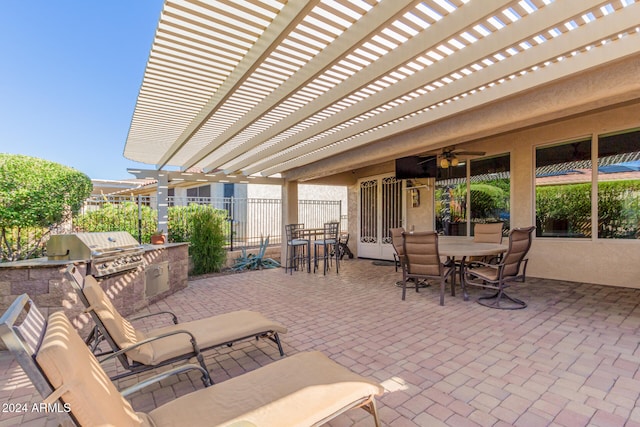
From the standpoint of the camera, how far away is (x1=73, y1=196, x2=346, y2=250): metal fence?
644 cm

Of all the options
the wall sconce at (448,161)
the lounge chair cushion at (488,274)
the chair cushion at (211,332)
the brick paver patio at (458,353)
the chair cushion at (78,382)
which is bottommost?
the brick paver patio at (458,353)

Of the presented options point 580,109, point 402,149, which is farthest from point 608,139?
point 402,149

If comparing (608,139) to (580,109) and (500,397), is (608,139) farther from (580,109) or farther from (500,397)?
(500,397)

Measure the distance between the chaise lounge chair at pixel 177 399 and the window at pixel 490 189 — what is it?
6.37m

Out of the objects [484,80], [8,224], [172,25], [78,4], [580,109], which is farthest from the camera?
[78,4]

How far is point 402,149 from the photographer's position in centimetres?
532

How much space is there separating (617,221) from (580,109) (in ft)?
10.9

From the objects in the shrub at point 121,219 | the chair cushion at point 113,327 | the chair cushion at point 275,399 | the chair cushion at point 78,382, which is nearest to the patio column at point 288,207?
the shrub at point 121,219

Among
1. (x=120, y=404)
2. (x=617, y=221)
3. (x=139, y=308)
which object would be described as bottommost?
(x=139, y=308)

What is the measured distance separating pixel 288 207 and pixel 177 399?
24.0 ft

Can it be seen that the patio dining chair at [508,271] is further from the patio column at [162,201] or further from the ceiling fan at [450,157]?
the patio column at [162,201]

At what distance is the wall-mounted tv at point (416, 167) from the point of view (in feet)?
24.5

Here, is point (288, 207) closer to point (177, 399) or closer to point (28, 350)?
point (177, 399)

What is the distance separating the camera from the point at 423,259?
477 cm
